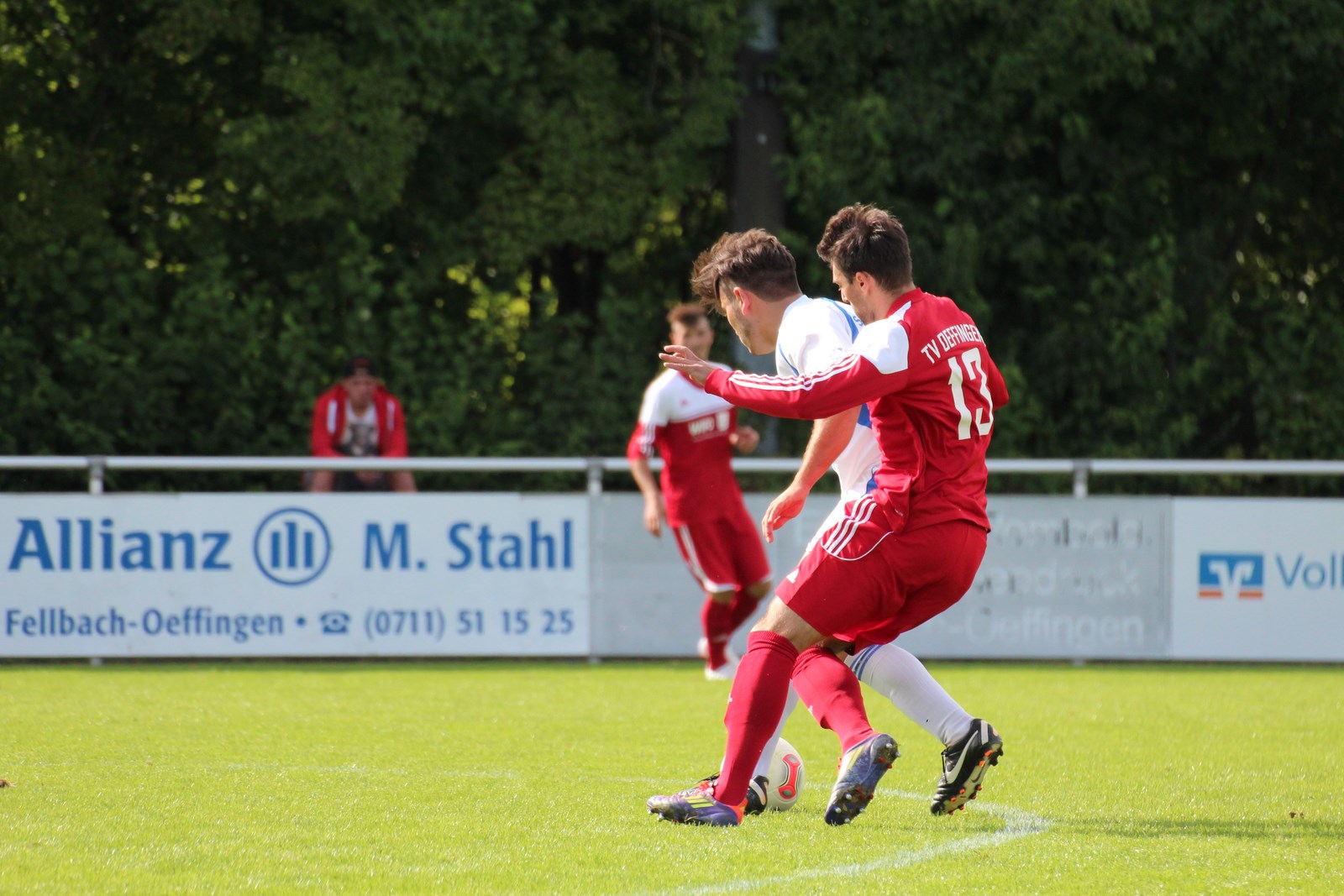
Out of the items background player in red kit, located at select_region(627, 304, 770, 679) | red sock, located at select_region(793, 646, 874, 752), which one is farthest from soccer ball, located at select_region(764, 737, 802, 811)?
background player in red kit, located at select_region(627, 304, 770, 679)

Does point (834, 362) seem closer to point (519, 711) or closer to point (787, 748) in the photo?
point (787, 748)

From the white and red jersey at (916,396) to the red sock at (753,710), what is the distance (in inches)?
22.4

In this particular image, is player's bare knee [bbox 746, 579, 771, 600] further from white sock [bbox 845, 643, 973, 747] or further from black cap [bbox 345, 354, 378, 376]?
white sock [bbox 845, 643, 973, 747]

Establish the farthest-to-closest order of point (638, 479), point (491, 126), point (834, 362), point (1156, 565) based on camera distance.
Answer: point (491, 126) → point (1156, 565) → point (638, 479) → point (834, 362)

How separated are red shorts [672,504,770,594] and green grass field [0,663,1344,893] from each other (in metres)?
0.79

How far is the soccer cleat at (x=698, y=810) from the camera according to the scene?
4.57 m

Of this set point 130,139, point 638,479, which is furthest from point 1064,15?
point 130,139

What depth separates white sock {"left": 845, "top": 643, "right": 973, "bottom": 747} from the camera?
189 inches

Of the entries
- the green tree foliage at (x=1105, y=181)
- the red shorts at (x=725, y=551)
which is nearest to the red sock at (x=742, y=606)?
the red shorts at (x=725, y=551)

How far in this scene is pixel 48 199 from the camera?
1405cm

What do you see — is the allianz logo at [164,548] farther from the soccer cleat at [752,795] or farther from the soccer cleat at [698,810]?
the soccer cleat at [698,810]

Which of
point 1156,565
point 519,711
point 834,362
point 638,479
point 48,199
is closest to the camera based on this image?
point 834,362

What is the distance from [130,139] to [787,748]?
1203 centimetres

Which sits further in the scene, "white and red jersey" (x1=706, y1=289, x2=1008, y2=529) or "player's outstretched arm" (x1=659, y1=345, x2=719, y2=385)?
"player's outstretched arm" (x1=659, y1=345, x2=719, y2=385)
